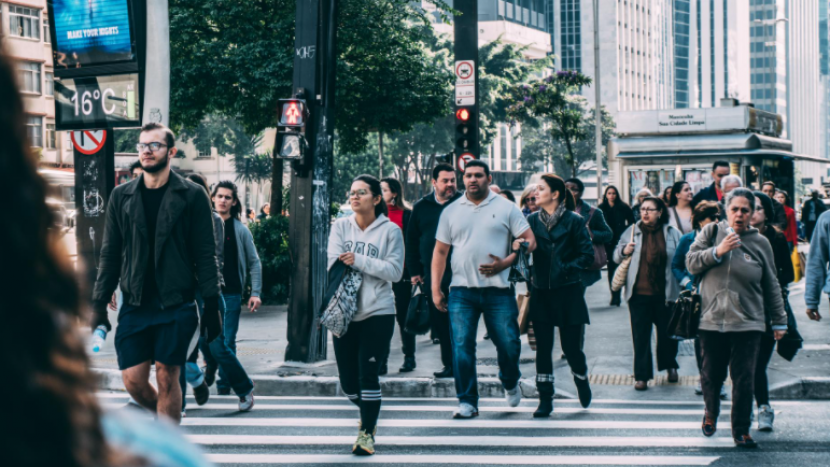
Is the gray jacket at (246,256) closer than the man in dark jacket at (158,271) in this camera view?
No

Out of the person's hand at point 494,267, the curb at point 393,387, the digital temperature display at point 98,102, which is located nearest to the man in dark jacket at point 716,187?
the curb at point 393,387

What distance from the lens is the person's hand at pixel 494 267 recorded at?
7215mm

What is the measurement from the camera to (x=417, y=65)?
75.6 ft

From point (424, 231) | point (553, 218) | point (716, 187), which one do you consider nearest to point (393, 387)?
point (424, 231)

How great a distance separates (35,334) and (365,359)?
5.35 m

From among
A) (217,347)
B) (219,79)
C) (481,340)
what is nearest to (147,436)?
(217,347)

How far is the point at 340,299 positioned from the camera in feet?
20.5

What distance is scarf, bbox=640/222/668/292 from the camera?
8.79 meters

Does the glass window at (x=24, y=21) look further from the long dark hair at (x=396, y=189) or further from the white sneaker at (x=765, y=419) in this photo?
the white sneaker at (x=765, y=419)

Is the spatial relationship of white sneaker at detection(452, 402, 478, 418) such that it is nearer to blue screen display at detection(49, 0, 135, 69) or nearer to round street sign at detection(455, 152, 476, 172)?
blue screen display at detection(49, 0, 135, 69)

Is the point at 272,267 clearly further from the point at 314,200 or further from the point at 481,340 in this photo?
the point at 314,200

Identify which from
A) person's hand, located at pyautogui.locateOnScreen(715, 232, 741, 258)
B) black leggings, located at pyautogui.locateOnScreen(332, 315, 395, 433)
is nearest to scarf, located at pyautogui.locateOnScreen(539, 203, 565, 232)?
person's hand, located at pyautogui.locateOnScreen(715, 232, 741, 258)

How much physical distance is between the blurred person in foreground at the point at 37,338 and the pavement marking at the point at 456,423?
6267 mm

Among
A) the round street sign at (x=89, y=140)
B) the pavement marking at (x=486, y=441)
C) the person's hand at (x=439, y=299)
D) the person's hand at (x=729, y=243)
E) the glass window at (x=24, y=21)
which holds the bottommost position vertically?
the pavement marking at (x=486, y=441)
